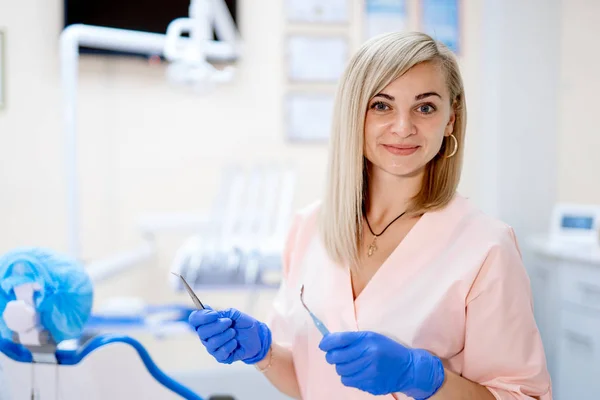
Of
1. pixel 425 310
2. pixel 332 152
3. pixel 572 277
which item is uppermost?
pixel 332 152

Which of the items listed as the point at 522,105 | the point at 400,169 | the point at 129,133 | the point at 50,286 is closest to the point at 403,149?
the point at 400,169

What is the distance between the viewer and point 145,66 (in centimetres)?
297

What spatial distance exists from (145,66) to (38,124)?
23.5 inches

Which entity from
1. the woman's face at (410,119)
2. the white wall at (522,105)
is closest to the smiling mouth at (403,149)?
the woman's face at (410,119)

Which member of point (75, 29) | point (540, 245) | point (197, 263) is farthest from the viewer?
point (540, 245)

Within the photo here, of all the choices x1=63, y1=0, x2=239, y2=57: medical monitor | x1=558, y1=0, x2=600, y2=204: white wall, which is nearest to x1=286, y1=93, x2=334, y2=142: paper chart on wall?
x1=63, y1=0, x2=239, y2=57: medical monitor

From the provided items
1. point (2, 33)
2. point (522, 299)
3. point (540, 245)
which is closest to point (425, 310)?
point (522, 299)

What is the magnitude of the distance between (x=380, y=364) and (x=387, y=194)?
36 cm

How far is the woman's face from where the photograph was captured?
0.97 meters

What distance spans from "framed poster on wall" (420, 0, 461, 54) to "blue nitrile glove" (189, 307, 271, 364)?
2.58 m

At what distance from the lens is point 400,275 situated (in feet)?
3.29

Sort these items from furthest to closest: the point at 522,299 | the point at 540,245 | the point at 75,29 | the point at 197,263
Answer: the point at 540,245 < the point at 197,263 < the point at 75,29 < the point at 522,299

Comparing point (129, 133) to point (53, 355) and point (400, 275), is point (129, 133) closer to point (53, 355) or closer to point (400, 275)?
point (53, 355)

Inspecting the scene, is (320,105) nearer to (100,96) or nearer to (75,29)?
(100,96)
